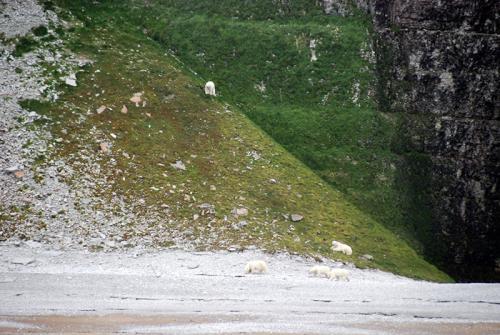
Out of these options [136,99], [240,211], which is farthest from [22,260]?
[136,99]

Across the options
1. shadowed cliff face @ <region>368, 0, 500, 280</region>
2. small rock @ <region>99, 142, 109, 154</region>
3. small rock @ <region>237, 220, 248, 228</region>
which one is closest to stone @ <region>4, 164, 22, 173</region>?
small rock @ <region>99, 142, 109, 154</region>

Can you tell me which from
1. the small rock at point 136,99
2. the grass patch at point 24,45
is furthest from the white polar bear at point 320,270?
the grass patch at point 24,45

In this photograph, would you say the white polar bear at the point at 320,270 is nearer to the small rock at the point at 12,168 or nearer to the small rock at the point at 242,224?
the small rock at the point at 242,224

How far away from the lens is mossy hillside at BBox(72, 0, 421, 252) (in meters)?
49.7

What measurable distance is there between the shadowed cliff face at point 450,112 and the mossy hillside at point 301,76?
2302mm

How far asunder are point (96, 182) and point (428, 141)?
33.2 m

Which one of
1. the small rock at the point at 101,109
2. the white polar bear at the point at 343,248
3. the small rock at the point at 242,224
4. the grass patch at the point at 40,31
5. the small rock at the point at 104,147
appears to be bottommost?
the white polar bear at the point at 343,248

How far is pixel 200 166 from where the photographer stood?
43375 mm

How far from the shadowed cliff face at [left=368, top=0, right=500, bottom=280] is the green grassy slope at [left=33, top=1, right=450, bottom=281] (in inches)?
314

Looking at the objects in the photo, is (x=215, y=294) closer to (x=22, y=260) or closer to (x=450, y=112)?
(x=22, y=260)

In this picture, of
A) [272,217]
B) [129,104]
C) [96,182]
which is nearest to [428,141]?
[272,217]

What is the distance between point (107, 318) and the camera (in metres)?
22.3

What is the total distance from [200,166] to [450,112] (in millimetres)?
27864

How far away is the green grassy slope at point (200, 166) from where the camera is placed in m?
38.9
